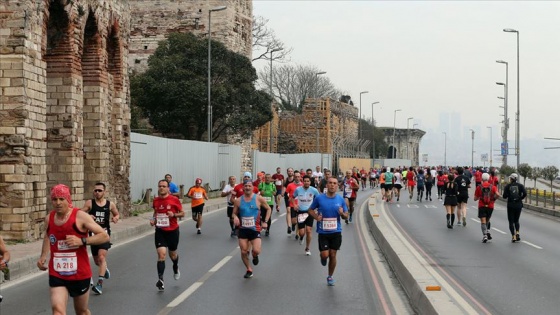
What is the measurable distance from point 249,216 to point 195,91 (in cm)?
3275

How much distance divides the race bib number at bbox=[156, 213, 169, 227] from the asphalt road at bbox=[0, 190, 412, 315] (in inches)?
37.1

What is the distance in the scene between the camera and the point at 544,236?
71.5ft

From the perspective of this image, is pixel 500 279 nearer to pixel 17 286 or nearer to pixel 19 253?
pixel 17 286

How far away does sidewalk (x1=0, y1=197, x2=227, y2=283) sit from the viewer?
14078mm

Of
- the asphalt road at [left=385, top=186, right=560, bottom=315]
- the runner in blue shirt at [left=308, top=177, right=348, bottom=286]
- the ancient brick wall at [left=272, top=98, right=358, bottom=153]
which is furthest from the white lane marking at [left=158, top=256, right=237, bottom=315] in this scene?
the ancient brick wall at [left=272, top=98, right=358, bottom=153]

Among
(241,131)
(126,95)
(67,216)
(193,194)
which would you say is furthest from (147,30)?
(67,216)

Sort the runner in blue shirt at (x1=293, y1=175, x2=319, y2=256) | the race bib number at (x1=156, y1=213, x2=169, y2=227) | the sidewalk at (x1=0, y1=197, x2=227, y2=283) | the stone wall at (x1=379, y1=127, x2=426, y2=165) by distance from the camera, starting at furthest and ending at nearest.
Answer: the stone wall at (x1=379, y1=127, x2=426, y2=165) < the runner in blue shirt at (x1=293, y1=175, x2=319, y2=256) < the sidewalk at (x1=0, y1=197, x2=227, y2=283) < the race bib number at (x1=156, y1=213, x2=169, y2=227)

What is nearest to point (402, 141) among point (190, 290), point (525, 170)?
point (525, 170)

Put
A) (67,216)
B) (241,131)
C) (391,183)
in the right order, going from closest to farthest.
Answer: (67,216) < (391,183) < (241,131)

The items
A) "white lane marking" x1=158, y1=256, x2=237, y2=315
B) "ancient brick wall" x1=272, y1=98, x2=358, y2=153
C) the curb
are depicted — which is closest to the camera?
the curb

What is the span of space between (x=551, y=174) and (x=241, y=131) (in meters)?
18.8

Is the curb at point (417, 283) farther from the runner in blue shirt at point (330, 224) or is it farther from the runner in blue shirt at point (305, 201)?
the runner in blue shirt at point (305, 201)

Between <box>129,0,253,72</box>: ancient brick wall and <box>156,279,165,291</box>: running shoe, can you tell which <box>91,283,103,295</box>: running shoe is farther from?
<box>129,0,253,72</box>: ancient brick wall

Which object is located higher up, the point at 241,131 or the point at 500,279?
the point at 241,131
